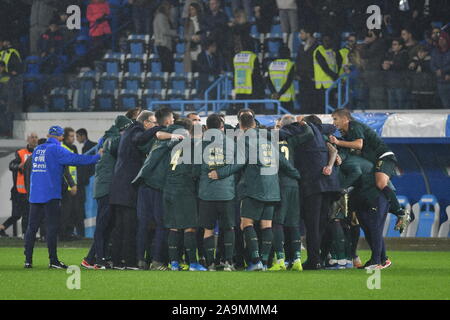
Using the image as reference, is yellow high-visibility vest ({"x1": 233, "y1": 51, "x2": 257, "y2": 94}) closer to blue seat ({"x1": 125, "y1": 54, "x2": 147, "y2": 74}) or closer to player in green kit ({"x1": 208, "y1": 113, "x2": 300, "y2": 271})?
blue seat ({"x1": 125, "y1": 54, "x2": 147, "y2": 74})

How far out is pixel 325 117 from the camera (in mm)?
20750

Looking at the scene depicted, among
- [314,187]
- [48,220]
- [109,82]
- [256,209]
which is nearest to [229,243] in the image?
[256,209]

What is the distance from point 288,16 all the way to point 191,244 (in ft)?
43.7

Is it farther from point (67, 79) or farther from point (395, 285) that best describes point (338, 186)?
point (67, 79)

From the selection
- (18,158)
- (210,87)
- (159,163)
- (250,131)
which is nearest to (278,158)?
(250,131)

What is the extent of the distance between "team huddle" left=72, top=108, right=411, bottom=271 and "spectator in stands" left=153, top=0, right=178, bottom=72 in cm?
1225

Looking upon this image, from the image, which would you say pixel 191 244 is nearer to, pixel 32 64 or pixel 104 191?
pixel 104 191

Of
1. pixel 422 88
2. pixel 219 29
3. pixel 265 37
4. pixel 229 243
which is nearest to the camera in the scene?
pixel 229 243

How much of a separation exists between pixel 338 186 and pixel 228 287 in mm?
2838

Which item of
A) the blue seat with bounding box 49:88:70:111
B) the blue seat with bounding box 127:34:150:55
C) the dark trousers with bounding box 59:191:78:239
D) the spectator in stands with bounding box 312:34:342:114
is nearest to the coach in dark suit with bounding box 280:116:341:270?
the dark trousers with bounding box 59:191:78:239

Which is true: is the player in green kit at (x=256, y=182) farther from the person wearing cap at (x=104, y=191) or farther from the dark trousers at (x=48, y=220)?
the dark trousers at (x=48, y=220)

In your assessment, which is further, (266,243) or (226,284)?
(266,243)

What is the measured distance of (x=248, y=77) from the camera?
23.4 m

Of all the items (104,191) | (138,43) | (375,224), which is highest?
(138,43)
